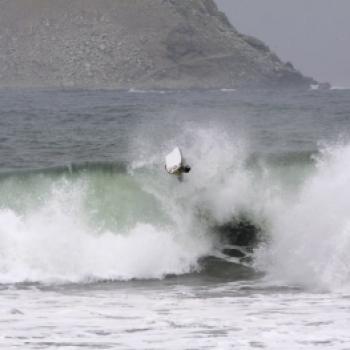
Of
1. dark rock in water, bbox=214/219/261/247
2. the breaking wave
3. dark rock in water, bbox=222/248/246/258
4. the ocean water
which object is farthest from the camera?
dark rock in water, bbox=214/219/261/247

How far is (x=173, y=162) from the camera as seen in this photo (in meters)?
16.5

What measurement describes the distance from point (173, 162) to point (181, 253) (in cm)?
225

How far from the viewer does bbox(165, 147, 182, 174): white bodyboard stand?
53.7 feet

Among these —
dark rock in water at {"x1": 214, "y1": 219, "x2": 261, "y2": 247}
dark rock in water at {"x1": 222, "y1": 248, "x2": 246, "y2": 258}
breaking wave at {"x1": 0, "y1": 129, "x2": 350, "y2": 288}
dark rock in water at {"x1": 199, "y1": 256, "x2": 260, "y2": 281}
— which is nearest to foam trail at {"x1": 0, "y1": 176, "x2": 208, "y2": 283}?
breaking wave at {"x1": 0, "y1": 129, "x2": 350, "y2": 288}

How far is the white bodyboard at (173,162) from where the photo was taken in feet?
53.7

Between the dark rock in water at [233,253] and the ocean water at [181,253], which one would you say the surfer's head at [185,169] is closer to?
the ocean water at [181,253]

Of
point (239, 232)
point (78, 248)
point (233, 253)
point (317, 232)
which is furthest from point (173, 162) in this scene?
point (317, 232)

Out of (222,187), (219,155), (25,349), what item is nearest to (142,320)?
(25,349)

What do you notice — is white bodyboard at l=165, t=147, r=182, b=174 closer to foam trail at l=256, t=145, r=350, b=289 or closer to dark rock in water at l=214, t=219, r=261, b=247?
dark rock in water at l=214, t=219, r=261, b=247

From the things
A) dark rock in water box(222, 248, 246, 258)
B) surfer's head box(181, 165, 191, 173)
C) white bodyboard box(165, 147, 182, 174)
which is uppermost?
white bodyboard box(165, 147, 182, 174)

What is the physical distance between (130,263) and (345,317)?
187 inches

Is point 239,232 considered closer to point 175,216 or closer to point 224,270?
point 175,216

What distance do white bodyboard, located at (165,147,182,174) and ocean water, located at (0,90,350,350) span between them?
0.31 metres

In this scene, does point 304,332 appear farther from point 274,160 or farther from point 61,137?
point 61,137
